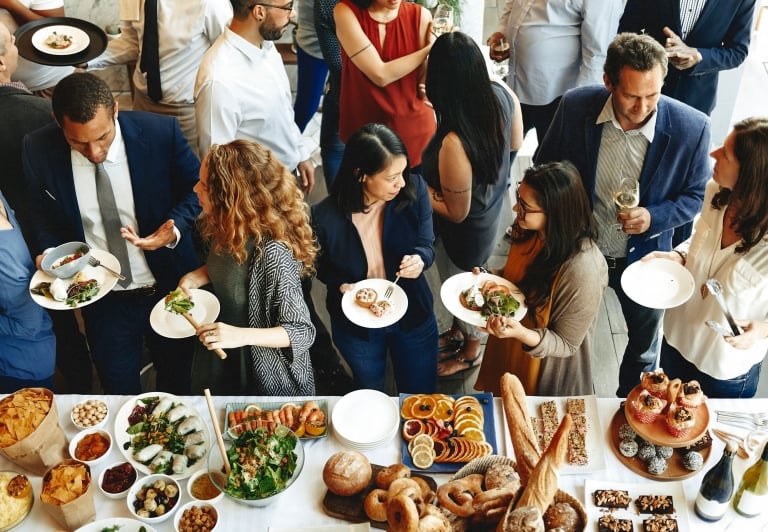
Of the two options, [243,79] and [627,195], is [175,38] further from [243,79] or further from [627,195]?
[627,195]

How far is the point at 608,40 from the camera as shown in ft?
12.3

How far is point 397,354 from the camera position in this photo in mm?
3172

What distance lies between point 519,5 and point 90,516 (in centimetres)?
315

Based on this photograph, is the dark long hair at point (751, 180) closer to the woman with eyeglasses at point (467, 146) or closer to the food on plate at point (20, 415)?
the woman with eyeglasses at point (467, 146)

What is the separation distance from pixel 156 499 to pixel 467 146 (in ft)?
5.80

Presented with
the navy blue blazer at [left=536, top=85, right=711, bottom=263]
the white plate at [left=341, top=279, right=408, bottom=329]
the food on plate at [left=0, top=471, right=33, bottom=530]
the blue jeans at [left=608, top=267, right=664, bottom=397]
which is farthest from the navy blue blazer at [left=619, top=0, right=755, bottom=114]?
the food on plate at [left=0, top=471, right=33, bottom=530]

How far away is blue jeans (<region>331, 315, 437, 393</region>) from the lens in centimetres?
304

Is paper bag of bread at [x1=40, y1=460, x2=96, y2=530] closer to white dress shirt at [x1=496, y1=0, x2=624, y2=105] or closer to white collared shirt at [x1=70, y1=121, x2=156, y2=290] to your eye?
white collared shirt at [x1=70, y1=121, x2=156, y2=290]

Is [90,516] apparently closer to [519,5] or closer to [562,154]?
[562,154]

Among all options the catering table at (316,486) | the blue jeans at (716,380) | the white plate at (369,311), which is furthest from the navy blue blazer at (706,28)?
the white plate at (369,311)

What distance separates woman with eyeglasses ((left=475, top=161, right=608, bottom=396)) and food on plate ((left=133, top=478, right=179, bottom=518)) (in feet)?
3.87

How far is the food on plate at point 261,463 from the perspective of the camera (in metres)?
2.11

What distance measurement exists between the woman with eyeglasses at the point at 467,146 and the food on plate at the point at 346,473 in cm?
133

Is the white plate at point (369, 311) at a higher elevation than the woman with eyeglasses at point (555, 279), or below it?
below
